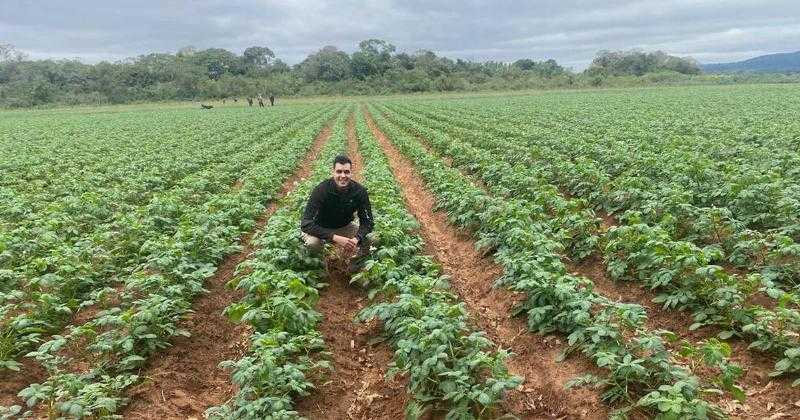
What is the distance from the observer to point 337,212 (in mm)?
7898

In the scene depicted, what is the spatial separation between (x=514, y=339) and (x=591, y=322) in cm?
103

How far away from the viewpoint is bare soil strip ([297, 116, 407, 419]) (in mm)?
4766

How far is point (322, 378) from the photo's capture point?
16.7 ft

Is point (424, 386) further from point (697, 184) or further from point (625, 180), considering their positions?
point (697, 184)

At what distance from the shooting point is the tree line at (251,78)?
280ft

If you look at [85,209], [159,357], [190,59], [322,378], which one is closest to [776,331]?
[322,378]

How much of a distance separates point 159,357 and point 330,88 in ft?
288

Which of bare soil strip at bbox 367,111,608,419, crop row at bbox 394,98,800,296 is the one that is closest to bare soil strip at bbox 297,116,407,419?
bare soil strip at bbox 367,111,608,419

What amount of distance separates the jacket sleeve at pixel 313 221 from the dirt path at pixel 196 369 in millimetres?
1276

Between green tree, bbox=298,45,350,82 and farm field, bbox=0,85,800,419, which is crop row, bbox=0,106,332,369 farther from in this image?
green tree, bbox=298,45,350,82

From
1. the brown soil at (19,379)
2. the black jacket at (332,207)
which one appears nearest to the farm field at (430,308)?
the brown soil at (19,379)

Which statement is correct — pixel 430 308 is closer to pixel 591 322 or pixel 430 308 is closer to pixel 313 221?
pixel 591 322

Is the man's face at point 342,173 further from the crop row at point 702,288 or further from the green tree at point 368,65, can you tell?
the green tree at point 368,65

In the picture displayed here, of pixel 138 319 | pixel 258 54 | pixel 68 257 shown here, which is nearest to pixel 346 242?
pixel 138 319
